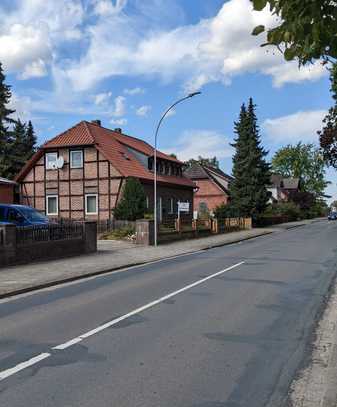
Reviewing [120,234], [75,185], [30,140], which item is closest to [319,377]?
[120,234]

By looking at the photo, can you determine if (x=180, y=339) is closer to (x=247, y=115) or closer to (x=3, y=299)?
(x=3, y=299)

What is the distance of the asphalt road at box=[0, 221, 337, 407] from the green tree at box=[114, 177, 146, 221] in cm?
2169

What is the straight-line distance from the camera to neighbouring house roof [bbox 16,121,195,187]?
3972 centimetres

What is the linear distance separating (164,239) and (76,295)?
63.0 ft

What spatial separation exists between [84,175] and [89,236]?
18.8m

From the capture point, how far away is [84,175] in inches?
1604

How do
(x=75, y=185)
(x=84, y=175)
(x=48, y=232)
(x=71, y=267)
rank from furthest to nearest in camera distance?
(x=75, y=185), (x=84, y=175), (x=48, y=232), (x=71, y=267)

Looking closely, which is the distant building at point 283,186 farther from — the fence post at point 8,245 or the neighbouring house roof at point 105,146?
the fence post at point 8,245

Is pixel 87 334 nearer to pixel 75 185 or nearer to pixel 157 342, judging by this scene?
pixel 157 342

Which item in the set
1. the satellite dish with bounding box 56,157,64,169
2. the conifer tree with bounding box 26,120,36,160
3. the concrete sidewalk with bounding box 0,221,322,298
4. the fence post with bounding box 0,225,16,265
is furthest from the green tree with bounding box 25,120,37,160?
the fence post with bounding box 0,225,16,265

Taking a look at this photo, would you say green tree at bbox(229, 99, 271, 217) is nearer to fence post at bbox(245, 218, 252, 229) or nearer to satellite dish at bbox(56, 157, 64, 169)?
fence post at bbox(245, 218, 252, 229)

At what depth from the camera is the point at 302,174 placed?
128 meters

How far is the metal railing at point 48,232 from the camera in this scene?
701 inches

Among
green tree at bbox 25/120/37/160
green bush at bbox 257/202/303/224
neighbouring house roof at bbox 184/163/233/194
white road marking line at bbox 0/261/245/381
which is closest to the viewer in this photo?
white road marking line at bbox 0/261/245/381
